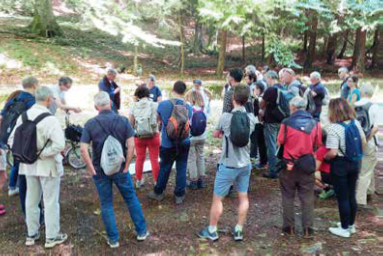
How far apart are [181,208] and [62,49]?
16.1 m

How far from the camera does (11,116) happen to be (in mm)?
4430

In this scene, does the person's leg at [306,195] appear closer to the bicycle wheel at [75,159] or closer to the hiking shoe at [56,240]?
the hiking shoe at [56,240]

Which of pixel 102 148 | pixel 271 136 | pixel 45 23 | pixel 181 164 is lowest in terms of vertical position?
pixel 181 164

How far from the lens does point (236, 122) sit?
394 centimetres

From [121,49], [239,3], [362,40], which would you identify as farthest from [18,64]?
[362,40]

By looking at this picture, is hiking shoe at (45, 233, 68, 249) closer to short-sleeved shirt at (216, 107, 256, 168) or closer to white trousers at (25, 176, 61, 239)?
white trousers at (25, 176, 61, 239)

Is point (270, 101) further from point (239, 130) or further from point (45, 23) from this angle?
point (45, 23)

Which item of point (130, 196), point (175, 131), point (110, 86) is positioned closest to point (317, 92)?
point (175, 131)

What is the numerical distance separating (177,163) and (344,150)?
223cm

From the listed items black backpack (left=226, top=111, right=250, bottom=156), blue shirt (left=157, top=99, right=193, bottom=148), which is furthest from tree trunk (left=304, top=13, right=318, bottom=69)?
black backpack (left=226, top=111, right=250, bottom=156)

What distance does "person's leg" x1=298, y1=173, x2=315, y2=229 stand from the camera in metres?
4.10

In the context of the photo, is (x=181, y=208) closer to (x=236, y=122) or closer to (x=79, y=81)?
(x=236, y=122)

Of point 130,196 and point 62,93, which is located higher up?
point 62,93

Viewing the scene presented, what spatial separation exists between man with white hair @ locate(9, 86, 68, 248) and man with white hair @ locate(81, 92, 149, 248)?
1.14ft
